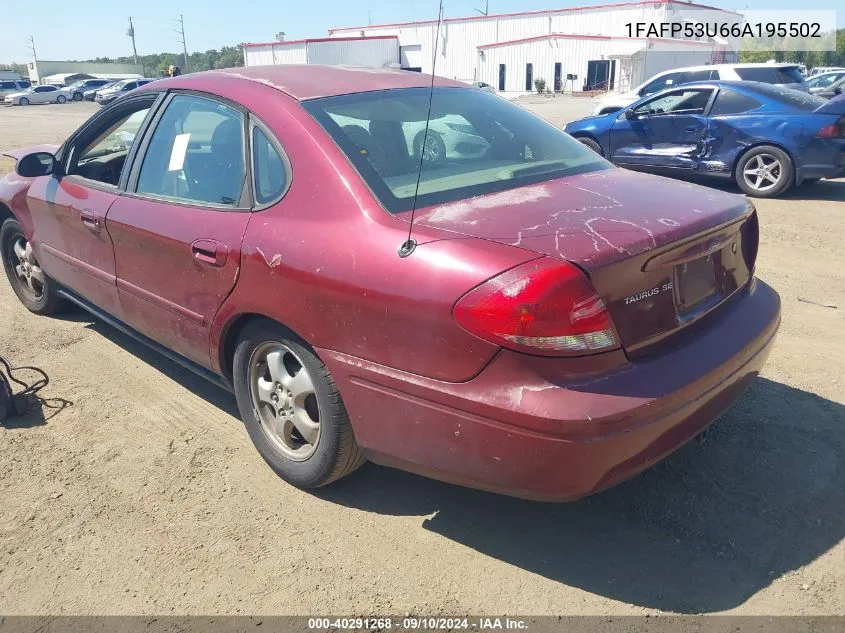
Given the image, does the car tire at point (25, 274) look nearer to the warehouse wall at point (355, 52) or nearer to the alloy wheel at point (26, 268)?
the alloy wheel at point (26, 268)

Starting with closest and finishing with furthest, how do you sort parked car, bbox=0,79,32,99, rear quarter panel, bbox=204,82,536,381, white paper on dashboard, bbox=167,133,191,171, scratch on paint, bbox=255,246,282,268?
rear quarter panel, bbox=204,82,536,381 → scratch on paint, bbox=255,246,282,268 → white paper on dashboard, bbox=167,133,191,171 → parked car, bbox=0,79,32,99

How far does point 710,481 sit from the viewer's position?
9.48ft

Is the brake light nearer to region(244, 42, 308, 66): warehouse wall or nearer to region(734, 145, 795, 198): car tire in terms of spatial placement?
region(734, 145, 795, 198): car tire

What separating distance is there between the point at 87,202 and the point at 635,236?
9.85ft

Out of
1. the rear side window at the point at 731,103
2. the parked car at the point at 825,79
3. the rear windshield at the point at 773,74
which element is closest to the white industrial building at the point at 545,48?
the parked car at the point at 825,79

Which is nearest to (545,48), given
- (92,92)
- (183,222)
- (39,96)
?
(92,92)

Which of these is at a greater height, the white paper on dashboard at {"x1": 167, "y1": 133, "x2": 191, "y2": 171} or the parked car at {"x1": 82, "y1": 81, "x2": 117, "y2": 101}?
the parked car at {"x1": 82, "y1": 81, "x2": 117, "y2": 101}

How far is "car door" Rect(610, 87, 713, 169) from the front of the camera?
9148 mm

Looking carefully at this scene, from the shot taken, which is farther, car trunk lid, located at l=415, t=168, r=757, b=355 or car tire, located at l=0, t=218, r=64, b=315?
car tire, located at l=0, t=218, r=64, b=315

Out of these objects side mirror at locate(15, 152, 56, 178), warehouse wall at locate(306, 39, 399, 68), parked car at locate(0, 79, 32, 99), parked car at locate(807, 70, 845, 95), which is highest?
warehouse wall at locate(306, 39, 399, 68)

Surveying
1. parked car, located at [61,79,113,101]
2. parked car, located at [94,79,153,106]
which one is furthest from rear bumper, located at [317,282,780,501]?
parked car, located at [61,79,113,101]

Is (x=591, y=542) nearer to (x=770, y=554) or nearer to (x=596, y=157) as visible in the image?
(x=770, y=554)

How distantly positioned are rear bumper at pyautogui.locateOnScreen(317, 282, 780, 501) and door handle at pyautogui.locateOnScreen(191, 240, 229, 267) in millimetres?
687

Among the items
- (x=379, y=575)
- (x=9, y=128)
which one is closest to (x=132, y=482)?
(x=379, y=575)
